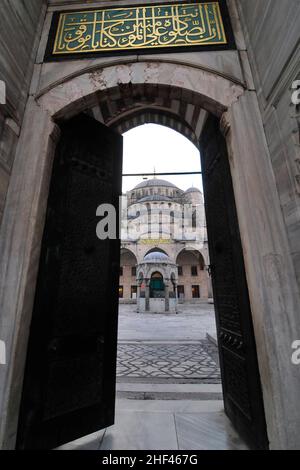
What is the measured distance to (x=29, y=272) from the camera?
5.81ft

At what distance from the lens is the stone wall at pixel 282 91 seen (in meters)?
1.58

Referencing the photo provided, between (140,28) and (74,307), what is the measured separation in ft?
10.9

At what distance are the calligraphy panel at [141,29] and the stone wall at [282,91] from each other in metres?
0.52

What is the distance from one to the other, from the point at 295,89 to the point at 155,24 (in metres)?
2.09

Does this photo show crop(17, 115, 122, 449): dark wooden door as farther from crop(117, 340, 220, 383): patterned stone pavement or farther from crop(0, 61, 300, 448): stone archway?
crop(117, 340, 220, 383): patterned stone pavement

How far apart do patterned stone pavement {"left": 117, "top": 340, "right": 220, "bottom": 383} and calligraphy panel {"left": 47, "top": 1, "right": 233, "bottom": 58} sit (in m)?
4.71

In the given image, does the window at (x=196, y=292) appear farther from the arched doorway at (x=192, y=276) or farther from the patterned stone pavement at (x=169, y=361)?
the patterned stone pavement at (x=169, y=361)

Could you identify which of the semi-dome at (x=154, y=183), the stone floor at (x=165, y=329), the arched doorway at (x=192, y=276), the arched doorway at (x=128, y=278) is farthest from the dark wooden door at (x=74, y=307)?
the semi-dome at (x=154, y=183)

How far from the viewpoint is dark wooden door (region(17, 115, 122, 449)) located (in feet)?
5.65

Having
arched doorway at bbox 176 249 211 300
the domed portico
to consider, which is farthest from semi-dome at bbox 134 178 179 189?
the domed portico

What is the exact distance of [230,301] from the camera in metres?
2.10

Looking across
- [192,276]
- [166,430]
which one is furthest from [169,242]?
[166,430]

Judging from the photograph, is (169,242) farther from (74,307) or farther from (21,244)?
(21,244)
